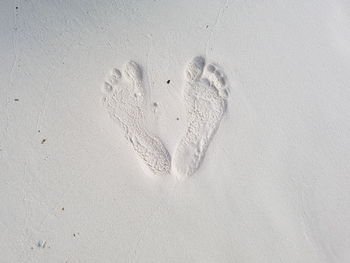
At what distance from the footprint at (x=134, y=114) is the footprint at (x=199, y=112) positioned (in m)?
0.11

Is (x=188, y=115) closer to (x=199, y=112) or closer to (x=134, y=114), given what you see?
(x=199, y=112)

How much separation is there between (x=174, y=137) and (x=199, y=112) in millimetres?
203

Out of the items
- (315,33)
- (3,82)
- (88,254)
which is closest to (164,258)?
(88,254)

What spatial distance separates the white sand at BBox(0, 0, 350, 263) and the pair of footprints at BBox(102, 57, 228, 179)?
0.6 inches

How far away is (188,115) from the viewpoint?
1759 mm

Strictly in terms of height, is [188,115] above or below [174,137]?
above

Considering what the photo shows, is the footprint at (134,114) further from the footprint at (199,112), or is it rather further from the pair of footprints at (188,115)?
the footprint at (199,112)

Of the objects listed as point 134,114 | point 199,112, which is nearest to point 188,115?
point 199,112

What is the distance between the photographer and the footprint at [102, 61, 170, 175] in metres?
1.74

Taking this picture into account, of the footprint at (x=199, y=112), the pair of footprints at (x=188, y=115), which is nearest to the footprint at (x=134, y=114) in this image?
the pair of footprints at (x=188, y=115)

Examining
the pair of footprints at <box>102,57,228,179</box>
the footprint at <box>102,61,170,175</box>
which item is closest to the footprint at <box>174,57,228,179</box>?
the pair of footprints at <box>102,57,228,179</box>

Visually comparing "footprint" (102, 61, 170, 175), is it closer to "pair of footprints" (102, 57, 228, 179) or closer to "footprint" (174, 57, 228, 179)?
"pair of footprints" (102, 57, 228, 179)

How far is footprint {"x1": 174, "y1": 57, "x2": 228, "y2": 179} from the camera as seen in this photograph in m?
1.74

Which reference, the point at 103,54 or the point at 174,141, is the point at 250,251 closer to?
the point at 174,141
